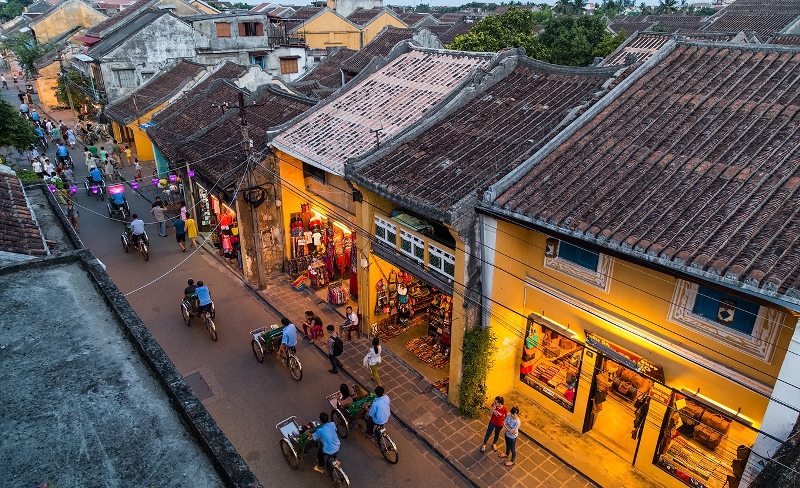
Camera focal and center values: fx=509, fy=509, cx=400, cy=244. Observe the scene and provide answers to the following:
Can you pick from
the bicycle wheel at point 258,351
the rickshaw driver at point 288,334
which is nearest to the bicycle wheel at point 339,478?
the rickshaw driver at point 288,334

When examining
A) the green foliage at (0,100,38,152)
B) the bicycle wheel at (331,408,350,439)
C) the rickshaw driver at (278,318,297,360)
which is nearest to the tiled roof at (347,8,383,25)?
the green foliage at (0,100,38,152)

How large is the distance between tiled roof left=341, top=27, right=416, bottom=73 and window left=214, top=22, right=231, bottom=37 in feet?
28.5

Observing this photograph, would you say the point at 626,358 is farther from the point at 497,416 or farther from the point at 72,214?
the point at 72,214

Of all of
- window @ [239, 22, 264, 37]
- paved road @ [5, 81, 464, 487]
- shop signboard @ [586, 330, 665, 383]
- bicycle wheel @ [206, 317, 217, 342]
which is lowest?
paved road @ [5, 81, 464, 487]

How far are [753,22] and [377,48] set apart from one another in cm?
2862

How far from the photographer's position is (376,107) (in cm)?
1628

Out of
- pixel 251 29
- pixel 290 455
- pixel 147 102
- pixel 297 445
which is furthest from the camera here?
pixel 251 29

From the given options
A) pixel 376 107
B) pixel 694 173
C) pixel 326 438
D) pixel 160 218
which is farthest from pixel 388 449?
pixel 160 218

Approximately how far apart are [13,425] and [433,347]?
10654 mm

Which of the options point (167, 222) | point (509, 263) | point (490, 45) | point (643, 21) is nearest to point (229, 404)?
point (509, 263)

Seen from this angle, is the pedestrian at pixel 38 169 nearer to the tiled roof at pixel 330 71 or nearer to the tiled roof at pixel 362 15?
the tiled roof at pixel 330 71

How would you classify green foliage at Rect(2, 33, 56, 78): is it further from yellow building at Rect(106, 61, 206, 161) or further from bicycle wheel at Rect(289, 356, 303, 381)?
bicycle wheel at Rect(289, 356, 303, 381)

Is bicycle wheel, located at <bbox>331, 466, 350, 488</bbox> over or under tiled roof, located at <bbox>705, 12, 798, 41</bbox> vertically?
under

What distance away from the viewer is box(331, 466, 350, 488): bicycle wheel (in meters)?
10.1
